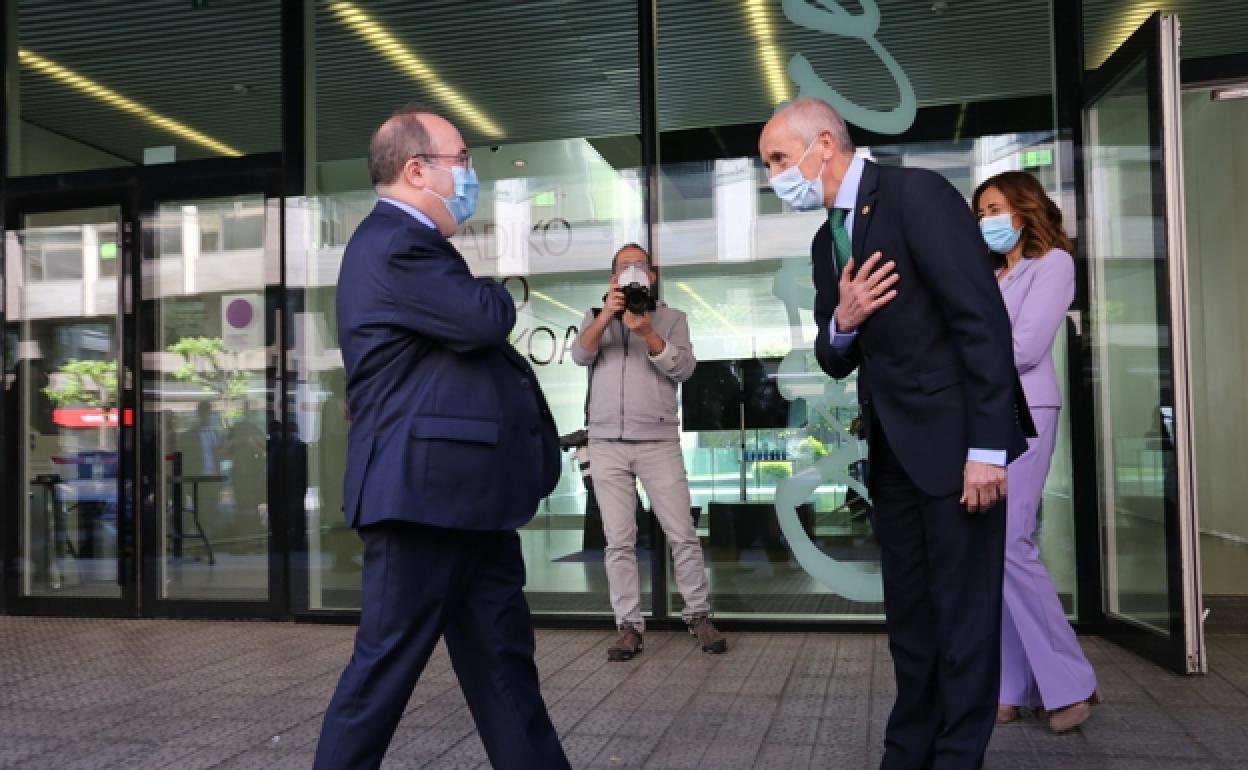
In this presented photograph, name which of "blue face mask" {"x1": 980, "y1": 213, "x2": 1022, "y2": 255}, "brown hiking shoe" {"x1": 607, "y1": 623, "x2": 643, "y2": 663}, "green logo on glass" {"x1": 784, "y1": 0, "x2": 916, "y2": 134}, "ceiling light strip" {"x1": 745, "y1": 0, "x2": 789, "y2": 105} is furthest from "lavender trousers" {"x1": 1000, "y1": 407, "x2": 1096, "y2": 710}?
"ceiling light strip" {"x1": 745, "y1": 0, "x2": 789, "y2": 105}

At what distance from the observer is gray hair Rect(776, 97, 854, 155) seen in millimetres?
2521

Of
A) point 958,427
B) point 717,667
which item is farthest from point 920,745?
point 717,667

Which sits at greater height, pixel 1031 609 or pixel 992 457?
pixel 992 457

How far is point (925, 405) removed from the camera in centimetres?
240

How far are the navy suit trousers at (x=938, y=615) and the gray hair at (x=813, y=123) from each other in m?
0.66

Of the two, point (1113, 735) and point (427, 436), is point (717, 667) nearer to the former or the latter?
point (1113, 735)

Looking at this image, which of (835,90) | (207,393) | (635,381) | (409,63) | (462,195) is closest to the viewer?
(462,195)

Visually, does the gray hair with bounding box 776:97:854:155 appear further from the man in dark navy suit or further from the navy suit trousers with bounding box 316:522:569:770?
the navy suit trousers with bounding box 316:522:569:770

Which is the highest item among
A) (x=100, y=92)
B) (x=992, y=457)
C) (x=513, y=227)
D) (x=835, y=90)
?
(x=100, y=92)

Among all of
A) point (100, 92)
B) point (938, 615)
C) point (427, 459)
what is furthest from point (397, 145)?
point (100, 92)

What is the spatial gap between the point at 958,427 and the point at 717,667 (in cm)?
234

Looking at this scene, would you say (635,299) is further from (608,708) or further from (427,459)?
(427,459)

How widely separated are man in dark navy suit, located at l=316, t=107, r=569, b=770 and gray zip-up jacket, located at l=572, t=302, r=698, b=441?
2508 millimetres

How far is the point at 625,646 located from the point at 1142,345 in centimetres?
243
